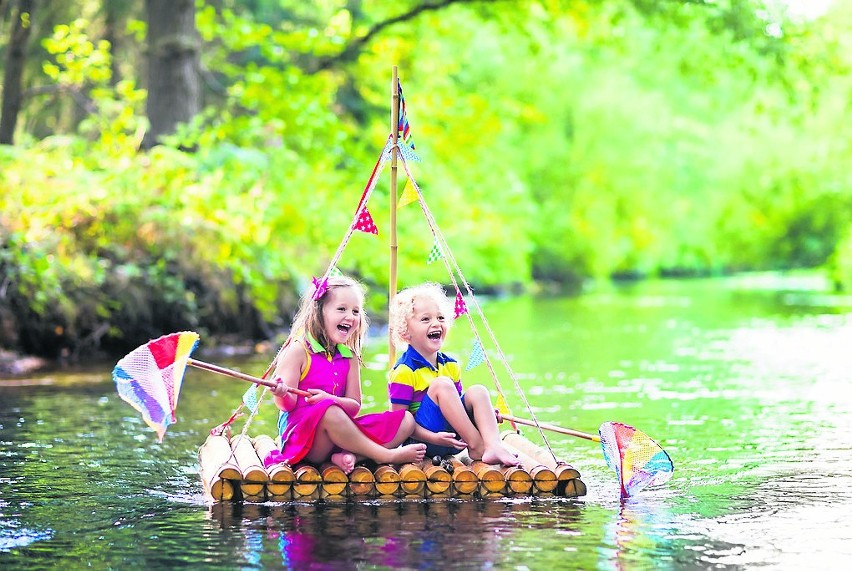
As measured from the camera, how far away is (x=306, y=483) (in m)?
7.59

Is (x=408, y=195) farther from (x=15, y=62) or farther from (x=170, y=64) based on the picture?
(x=170, y=64)

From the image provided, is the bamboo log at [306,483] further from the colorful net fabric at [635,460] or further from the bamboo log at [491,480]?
the colorful net fabric at [635,460]

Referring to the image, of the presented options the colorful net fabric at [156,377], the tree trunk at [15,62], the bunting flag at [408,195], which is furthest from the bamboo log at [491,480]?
the tree trunk at [15,62]

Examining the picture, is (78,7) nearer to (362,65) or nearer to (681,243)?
(362,65)

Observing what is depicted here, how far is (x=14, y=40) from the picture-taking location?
1786cm

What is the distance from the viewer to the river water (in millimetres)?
6133

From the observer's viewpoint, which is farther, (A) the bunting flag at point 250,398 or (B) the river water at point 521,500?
(A) the bunting flag at point 250,398

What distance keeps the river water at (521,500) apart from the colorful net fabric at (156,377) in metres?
0.53

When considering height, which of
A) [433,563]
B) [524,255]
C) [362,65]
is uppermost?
[362,65]

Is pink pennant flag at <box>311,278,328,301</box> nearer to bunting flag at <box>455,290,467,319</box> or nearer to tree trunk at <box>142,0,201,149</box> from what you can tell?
bunting flag at <box>455,290,467,319</box>

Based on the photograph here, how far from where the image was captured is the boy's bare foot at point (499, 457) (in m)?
7.85

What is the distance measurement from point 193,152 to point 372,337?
446cm

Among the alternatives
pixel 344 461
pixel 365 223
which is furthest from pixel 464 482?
pixel 365 223

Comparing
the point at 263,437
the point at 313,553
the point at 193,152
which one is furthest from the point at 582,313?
the point at 313,553
